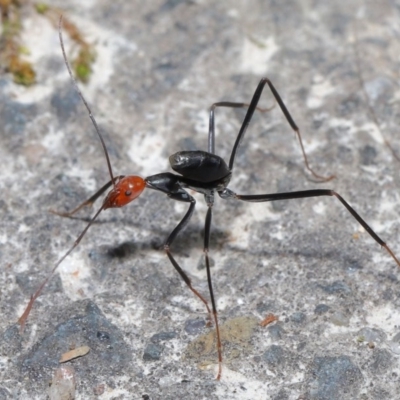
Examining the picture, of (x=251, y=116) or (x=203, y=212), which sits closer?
(x=251, y=116)

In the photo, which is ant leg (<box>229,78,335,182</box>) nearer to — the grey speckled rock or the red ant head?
the grey speckled rock

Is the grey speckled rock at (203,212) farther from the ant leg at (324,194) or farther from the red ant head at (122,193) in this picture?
the red ant head at (122,193)

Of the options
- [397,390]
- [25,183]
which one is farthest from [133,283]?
[397,390]

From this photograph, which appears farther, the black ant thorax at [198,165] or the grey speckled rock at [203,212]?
the black ant thorax at [198,165]

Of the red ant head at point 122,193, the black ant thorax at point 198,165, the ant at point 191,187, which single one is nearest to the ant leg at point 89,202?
the ant at point 191,187

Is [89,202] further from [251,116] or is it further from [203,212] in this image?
[251,116]

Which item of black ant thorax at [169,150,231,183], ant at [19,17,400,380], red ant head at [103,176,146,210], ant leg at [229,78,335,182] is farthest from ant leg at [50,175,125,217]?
ant leg at [229,78,335,182]

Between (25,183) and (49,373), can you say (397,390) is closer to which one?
(49,373)

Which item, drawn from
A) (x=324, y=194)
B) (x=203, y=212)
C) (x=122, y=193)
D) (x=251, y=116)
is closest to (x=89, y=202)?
A: (x=122, y=193)
